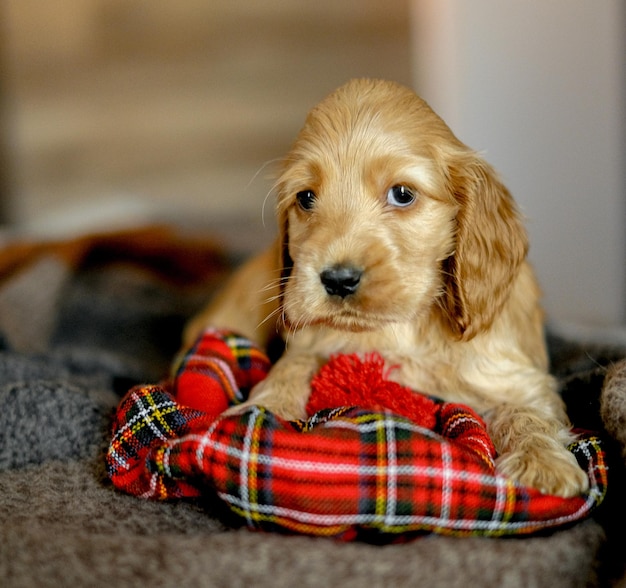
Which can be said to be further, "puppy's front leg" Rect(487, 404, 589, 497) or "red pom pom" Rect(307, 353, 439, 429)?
"red pom pom" Rect(307, 353, 439, 429)

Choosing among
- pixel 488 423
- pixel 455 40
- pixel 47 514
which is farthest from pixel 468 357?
pixel 455 40

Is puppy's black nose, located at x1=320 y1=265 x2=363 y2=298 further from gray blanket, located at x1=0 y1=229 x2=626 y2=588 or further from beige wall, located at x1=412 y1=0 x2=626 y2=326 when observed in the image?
beige wall, located at x1=412 y1=0 x2=626 y2=326

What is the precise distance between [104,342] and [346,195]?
1.57 meters

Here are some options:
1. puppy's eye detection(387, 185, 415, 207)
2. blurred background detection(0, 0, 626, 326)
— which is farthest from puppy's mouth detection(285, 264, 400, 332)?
blurred background detection(0, 0, 626, 326)

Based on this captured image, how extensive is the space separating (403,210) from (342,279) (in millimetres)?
263

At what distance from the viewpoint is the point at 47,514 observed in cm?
139

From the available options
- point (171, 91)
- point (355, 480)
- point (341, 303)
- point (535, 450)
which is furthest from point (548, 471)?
point (171, 91)

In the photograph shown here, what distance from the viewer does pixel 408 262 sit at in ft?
5.21

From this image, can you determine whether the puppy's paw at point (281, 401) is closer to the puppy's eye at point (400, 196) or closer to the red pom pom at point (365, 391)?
the red pom pom at point (365, 391)

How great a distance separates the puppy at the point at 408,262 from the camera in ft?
5.00

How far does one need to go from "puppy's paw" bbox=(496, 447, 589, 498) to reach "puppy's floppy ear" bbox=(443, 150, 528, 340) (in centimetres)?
33

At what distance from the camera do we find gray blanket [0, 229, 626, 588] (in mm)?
1117

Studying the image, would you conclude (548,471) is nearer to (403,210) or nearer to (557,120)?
(403,210)

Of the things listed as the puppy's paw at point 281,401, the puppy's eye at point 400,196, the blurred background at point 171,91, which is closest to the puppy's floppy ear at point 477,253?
the puppy's eye at point 400,196
